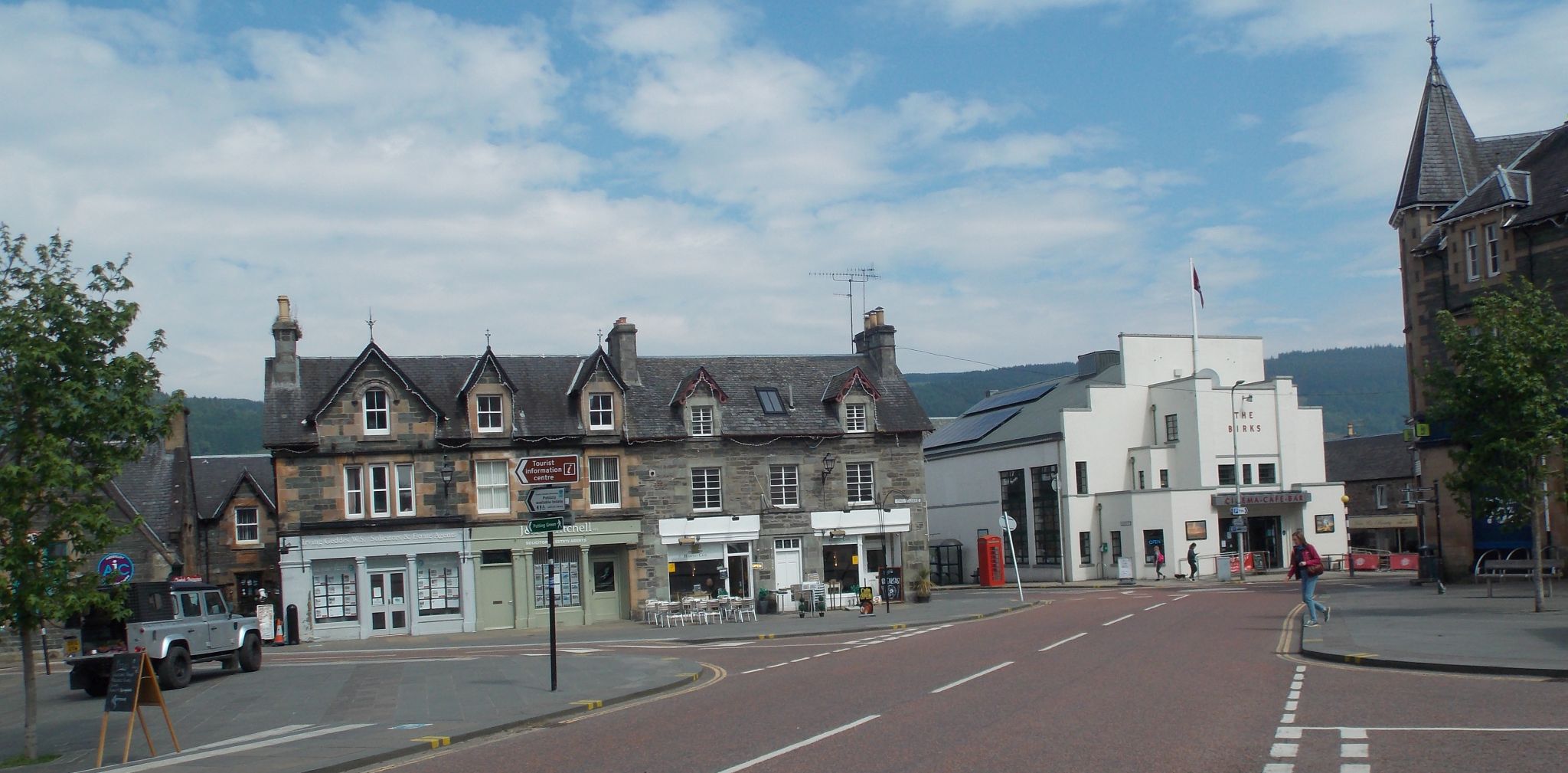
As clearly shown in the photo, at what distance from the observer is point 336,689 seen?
72.4 ft

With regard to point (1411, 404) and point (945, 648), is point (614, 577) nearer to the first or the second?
point (945, 648)

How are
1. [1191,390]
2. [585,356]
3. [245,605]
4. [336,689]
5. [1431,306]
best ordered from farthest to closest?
1. [1191,390]
2. [245,605]
3. [585,356]
4. [1431,306]
5. [336,689]

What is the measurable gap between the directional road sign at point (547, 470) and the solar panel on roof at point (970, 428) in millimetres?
50778

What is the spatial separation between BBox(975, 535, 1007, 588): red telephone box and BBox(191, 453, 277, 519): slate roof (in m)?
32.1

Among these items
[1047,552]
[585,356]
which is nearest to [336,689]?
[585,356]

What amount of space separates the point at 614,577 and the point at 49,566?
2919 centimetres

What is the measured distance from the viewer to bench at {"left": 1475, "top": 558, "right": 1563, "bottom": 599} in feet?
107

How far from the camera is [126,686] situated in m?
14.5

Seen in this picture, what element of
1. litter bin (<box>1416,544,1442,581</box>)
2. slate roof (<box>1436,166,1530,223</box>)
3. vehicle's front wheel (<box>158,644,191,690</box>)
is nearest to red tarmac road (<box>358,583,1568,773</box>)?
vehicle's front wheel (<box>158,644,191,690</box>)

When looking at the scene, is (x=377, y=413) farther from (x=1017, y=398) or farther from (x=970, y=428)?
(x=1017, y=398)

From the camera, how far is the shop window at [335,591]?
40.2 meters

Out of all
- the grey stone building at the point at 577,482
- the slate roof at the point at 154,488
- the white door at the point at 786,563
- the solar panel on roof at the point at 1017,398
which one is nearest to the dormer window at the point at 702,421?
the grey stone building at the point at 577,482

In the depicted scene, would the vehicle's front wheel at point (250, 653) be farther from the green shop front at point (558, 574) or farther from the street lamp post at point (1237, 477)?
the street lamp post at point (1237, 477)

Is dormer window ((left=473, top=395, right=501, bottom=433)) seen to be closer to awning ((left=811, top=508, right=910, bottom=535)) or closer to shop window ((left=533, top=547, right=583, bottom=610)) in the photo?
shop window ((left=533, top=547, right=583, bottom=610))
